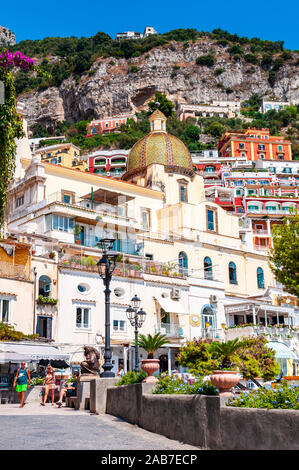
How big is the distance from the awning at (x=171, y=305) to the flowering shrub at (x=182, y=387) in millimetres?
23664

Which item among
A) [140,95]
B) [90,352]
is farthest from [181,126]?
[90,352]

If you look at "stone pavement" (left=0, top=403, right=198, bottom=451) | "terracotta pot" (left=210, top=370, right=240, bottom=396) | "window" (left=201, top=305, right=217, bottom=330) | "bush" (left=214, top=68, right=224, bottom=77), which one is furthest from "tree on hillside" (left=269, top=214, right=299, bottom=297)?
"bush" (left=214, top=68, right=224, bottom=77)

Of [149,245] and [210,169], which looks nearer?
[149,245]

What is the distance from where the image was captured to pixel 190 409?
31.8ft

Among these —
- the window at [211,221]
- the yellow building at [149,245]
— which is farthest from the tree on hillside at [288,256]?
the window at [211,221]

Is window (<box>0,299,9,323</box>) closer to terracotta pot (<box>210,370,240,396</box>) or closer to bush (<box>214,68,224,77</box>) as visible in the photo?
terracotta pot (<box>210,370,240,396</box>)

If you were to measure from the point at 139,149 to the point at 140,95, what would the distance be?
302 ft

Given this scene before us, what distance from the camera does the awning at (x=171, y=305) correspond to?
36.3 meters

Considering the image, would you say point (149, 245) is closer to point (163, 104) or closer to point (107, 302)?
point (107, 302)

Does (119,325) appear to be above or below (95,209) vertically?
below

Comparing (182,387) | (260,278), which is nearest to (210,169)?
(260,278)

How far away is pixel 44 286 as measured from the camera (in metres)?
31.8

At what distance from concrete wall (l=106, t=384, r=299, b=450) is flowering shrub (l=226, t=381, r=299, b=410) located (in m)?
0.17

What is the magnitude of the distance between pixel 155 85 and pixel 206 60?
21909mm
